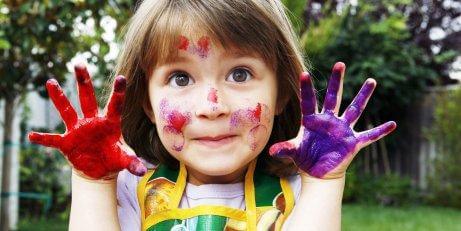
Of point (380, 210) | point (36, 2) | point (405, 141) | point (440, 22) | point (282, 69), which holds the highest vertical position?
point (440, 22)

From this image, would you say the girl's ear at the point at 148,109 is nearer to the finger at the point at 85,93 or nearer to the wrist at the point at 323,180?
the finger at the point at 85,93

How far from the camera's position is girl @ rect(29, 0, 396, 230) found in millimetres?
1578

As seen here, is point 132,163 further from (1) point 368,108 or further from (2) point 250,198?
(1) point 368,108

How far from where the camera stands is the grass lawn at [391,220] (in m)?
6.84

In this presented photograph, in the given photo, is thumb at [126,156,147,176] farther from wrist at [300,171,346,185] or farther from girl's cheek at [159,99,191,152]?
wrist at [300,171,346,185]

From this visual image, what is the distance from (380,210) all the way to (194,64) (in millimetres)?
7615

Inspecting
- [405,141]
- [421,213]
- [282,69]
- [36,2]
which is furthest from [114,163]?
[405,141]

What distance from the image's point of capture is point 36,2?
4195mm

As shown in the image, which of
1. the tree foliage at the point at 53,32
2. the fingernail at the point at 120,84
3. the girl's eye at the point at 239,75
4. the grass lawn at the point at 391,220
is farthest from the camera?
the grass lawn at the point at 391,220

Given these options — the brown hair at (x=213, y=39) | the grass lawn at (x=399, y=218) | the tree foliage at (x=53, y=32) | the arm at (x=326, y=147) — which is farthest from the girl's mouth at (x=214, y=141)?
the grass lawn at (x=399, y=218)

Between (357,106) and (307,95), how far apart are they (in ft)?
0.46

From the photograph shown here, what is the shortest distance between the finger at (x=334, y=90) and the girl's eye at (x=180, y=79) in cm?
35

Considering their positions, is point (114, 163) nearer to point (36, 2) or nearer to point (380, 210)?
point (36, 2)

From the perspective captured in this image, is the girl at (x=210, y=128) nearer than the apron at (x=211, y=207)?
Yes
